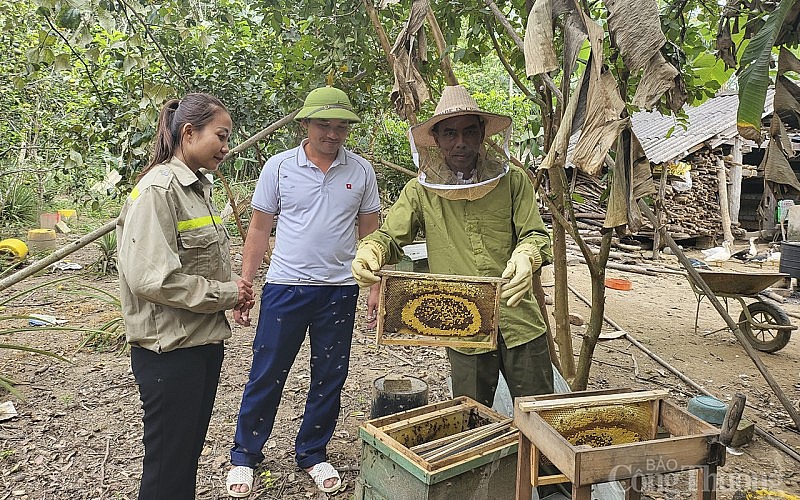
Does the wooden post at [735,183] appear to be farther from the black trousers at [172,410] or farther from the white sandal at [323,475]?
the black trousers at [172,410]

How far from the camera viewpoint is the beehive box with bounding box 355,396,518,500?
2.34m

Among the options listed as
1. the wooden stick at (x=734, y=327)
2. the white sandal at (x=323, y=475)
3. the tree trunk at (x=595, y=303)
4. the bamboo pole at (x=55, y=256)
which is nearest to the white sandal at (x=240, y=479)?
the white sandal at (x=323, y=475)

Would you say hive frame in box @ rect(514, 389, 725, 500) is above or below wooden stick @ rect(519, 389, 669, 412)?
below

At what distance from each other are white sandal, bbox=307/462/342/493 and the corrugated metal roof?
36.1 ft

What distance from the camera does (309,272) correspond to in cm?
323

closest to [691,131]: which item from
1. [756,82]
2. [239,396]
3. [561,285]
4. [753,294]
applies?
[753,294]

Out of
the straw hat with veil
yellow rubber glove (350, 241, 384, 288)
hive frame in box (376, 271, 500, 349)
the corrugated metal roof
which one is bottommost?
hive frame in box (376, 271, 500, 349)

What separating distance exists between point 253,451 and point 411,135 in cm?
192

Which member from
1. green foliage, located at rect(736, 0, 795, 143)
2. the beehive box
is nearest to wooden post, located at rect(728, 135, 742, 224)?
green foliage, located at rect(736, 0, 795, 143)

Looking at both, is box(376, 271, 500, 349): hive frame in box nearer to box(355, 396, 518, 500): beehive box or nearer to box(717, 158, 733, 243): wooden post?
box(355, 396, 518, 500): beehive box

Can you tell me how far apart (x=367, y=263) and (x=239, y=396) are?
260 cm

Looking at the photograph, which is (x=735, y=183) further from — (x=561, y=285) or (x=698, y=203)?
(x=561, y=285)

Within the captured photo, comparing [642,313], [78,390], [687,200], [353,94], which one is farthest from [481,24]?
[687,200]

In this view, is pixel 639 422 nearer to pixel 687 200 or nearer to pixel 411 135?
pixel 411 135
